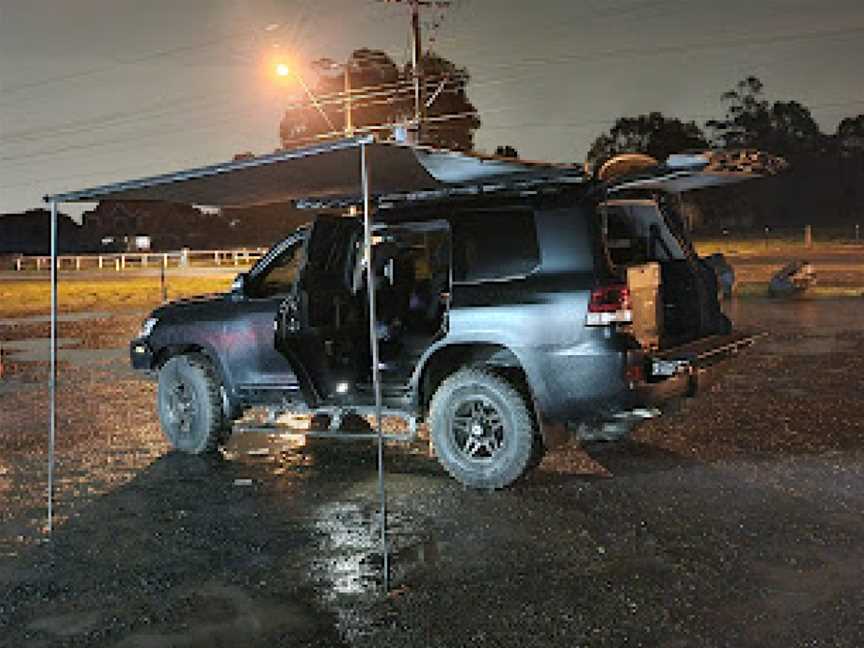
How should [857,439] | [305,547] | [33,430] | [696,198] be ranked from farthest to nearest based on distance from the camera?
[696,198] → [33,430] → [857,439] → [305,547]

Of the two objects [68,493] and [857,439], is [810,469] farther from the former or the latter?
[68,493]

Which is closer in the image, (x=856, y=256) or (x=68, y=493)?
(x=68, y=493)

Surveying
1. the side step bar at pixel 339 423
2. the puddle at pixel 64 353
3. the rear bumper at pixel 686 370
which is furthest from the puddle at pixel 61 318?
the rear bumper at pixel 686 370

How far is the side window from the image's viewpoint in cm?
849

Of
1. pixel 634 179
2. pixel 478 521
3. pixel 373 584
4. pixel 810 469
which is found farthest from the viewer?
pixel 810 469

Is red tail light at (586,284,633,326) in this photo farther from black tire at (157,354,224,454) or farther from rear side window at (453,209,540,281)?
black tire at (157,354,224,454)

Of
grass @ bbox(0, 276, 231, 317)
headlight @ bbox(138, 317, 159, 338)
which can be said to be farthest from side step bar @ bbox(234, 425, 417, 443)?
grass @ bbox(0, 276, 231, 317)

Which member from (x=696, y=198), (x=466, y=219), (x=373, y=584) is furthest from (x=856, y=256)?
(x=696, y=198)

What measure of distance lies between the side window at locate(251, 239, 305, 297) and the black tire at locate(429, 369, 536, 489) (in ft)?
6.18

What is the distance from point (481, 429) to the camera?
7223mm

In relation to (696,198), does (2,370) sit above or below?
below

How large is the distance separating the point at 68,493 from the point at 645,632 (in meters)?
4.59

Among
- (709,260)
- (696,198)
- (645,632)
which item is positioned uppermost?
(696,198)

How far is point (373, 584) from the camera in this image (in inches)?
206
